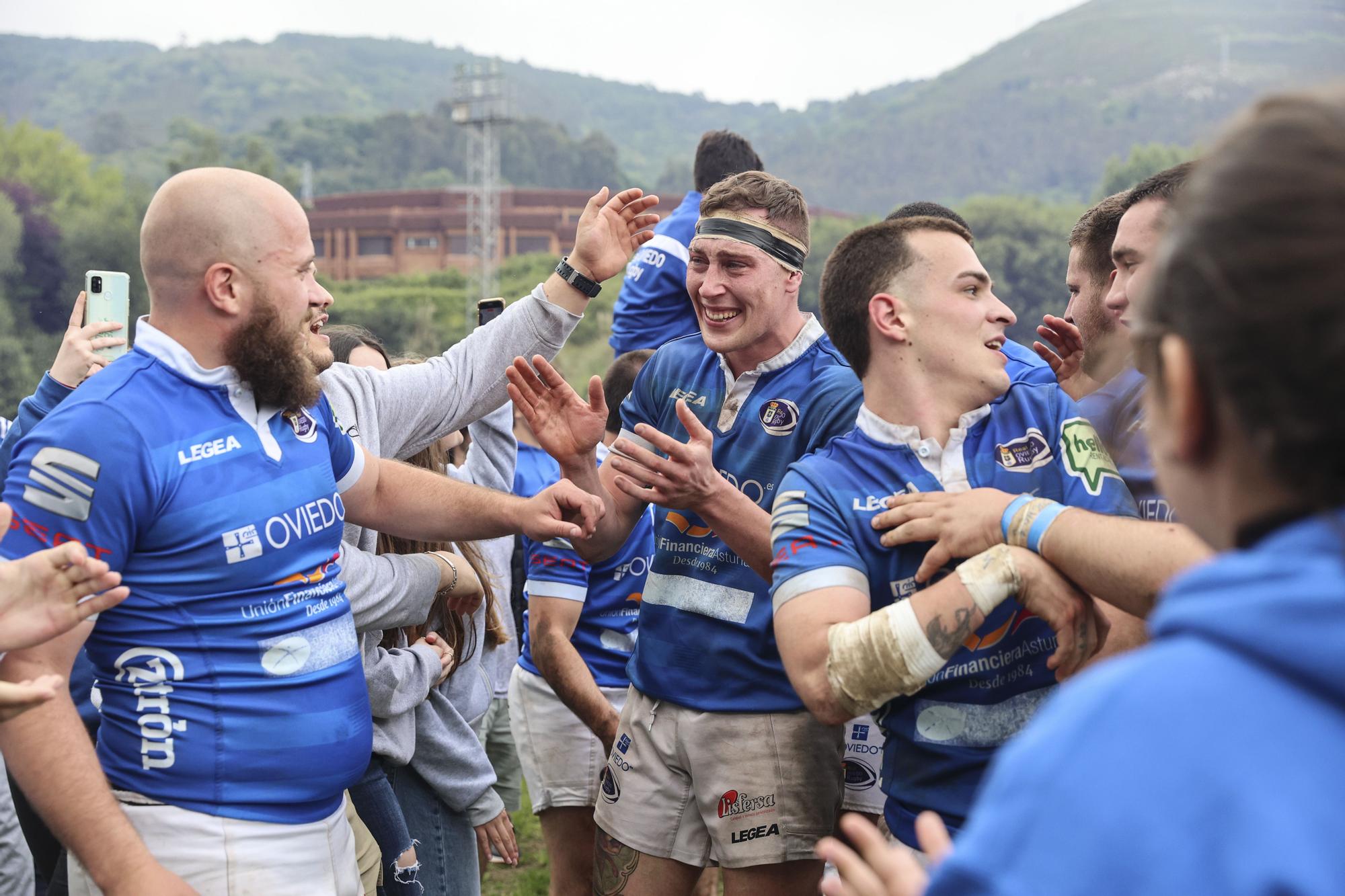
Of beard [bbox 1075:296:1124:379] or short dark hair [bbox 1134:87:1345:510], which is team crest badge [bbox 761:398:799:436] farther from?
short dark hair [bbox 1134:87:1345:510]

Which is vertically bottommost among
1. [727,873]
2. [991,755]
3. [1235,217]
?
[727,873]

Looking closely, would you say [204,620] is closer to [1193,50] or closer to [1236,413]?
[1236,413]

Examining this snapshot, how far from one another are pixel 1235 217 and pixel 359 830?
→ 311 centimetres

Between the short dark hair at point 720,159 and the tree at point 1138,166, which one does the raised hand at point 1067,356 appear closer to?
the short dark hair at point 720,159

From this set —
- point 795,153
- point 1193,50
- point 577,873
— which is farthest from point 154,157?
point 1193,50

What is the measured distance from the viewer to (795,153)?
479ft

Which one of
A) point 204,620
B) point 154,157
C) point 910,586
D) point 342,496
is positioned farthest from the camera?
point 154,157

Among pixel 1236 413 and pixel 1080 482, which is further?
pixel 1080 482

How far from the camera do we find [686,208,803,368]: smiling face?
3898 mm

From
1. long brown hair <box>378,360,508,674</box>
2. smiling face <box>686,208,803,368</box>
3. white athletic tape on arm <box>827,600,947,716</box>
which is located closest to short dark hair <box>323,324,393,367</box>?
long brown hair <box>378,360,508,674</box>

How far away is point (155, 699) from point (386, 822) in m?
1.27

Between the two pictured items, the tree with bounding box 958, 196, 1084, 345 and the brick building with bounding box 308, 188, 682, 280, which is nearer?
the tree with bounding box 958, 196, 1084, 345

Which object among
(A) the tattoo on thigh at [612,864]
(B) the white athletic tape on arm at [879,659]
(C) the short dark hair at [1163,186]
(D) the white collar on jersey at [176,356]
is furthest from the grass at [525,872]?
(C) the short dark hair at [1163,186]

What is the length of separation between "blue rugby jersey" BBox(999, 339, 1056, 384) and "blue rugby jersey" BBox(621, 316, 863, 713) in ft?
1.56
